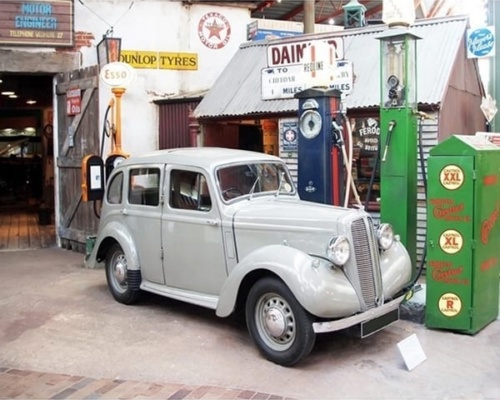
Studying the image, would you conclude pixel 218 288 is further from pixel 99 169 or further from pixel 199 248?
pixel 99 169

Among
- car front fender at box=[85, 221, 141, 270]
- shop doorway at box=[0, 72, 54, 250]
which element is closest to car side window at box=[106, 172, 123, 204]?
car front fender at box=[85, 221, 141, 270]

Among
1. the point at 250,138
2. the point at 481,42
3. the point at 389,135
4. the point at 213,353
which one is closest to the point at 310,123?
the point at 389,135

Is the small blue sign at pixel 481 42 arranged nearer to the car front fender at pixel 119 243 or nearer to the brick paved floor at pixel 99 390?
the car front fender at pixel 119 243

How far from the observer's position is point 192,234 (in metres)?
5.39

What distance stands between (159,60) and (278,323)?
638 cm

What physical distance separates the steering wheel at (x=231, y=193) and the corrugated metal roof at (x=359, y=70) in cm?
271

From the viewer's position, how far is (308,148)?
5.98m

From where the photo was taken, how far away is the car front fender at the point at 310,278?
4254mm

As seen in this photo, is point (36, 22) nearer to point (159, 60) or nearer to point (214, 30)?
point (159, 60)

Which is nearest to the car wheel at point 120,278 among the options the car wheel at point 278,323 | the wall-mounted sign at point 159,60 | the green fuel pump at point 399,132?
the car wheel at point 278,323

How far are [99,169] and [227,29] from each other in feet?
12.1

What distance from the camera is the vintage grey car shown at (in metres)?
4.40

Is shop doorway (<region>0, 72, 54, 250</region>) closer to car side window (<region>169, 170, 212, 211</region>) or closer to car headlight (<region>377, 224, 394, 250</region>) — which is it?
car side window (<region>169, 170, 212, 211</region>)

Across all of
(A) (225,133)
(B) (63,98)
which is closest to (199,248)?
(A) (225,133)
